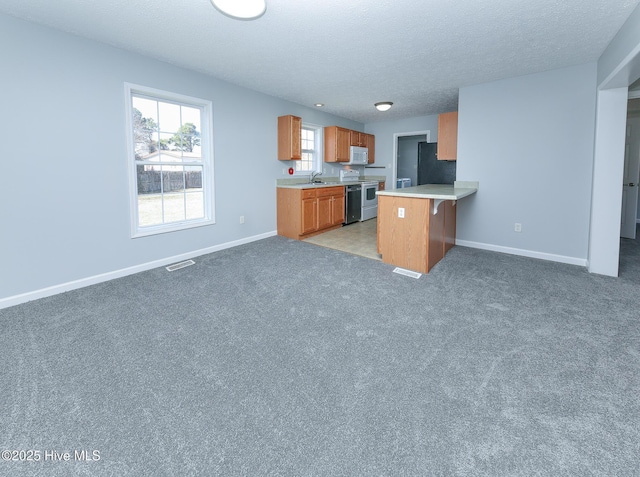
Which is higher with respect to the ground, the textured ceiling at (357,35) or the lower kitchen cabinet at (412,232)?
the textured ceiling at (357,35)

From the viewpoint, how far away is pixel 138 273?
348 cm

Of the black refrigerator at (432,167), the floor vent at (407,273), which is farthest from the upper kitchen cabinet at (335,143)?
the floor vent at (407,273)

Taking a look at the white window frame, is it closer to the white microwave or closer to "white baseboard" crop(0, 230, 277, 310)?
the white microwave

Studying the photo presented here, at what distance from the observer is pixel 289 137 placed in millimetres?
5062

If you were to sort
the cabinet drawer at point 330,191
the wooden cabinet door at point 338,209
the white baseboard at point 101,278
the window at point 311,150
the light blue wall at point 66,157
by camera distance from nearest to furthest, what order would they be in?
1. the light blue wall at point 66,157
2. the white baseboard at point 101,278
3. the cabinet drawer at point 330,191
4. the wooden cabinet door at point 338,209
5. the window at point 311,150

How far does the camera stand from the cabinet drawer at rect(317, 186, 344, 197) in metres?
5.45

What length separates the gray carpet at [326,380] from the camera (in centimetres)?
125

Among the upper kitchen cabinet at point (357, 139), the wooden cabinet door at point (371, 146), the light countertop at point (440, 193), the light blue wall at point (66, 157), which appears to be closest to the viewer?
the light blue wall at point (66, 157)

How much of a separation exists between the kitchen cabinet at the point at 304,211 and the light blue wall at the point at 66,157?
5.73 ft

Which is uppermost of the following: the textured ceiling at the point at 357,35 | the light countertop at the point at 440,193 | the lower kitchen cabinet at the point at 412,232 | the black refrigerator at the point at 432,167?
the textured ceiling at the point at 357,35

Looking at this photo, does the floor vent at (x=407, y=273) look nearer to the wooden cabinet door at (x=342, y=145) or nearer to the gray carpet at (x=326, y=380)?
the gray carpet at (x=326, y=380)

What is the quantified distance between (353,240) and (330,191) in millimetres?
1169

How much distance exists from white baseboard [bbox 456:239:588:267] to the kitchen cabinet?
2.24m

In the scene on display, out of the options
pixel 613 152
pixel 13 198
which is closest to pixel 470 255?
pixel 613 152
